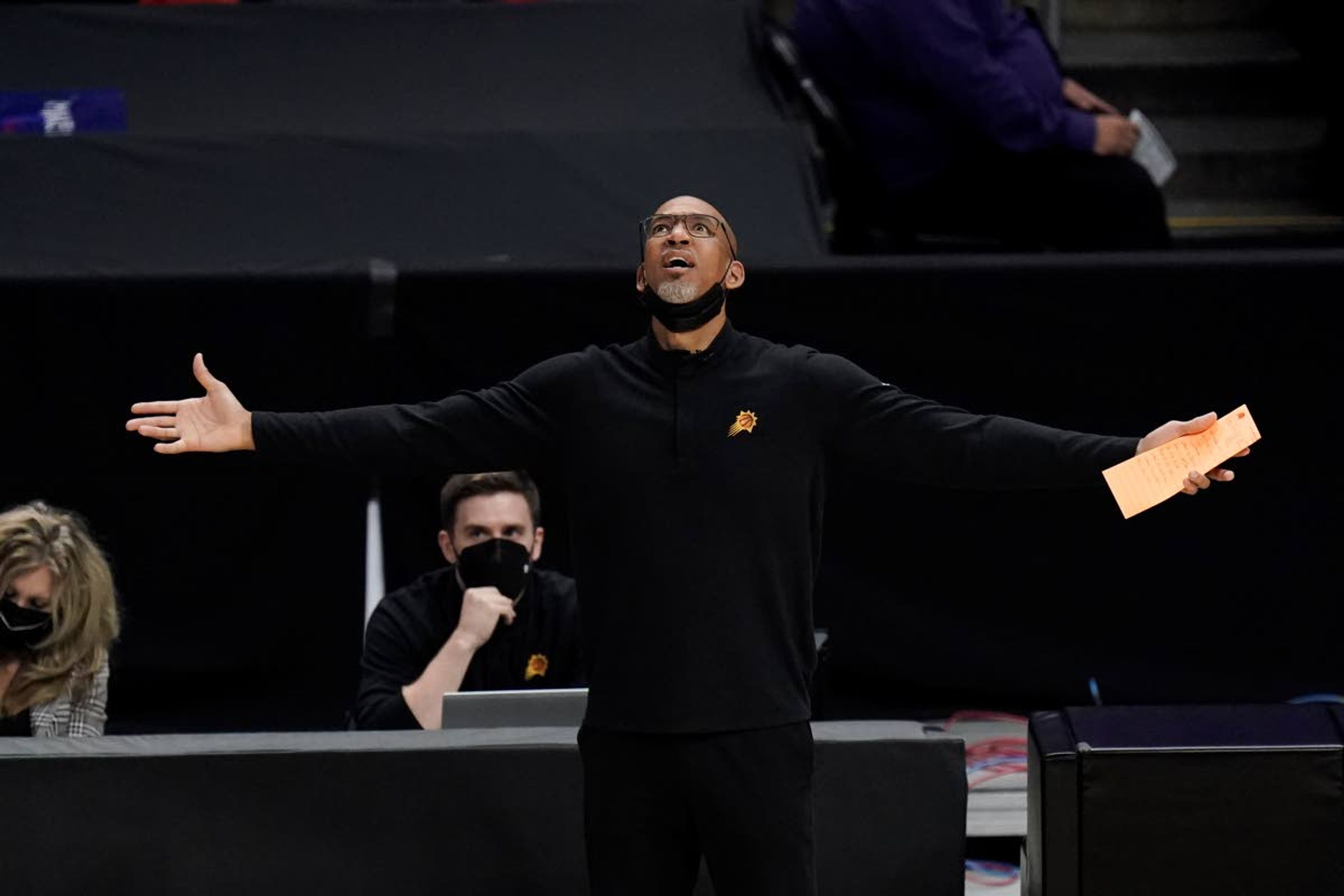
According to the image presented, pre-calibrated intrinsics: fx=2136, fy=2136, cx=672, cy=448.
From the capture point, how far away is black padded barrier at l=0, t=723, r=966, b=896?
14.1 ft

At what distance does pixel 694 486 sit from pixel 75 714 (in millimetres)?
2018

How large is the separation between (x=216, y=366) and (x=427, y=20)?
249 centimetres

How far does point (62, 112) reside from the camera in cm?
729

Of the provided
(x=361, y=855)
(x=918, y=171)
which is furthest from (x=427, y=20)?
(x=361, y=855)

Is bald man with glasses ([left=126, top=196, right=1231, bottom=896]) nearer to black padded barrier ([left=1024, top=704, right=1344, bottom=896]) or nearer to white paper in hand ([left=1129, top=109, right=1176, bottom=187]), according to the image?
black padded barrier ([left=1024, top=704, right=1344, bottom=896])

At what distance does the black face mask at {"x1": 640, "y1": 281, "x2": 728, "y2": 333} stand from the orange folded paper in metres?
0.71

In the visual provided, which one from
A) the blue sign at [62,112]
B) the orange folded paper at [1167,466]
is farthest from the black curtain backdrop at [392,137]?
the orange folded paper at [1167,466]

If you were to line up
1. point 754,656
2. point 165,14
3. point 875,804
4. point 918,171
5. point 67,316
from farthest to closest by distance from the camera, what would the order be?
point 165,14, point 918,171, point 67,316, point 875,804, point 754,656

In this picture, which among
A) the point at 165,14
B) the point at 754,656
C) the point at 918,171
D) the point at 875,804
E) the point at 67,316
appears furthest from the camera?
the point at 165,14

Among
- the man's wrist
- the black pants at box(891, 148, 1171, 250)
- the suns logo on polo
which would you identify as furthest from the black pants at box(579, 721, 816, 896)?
the black pants at box(891, 148, 1171, 250)

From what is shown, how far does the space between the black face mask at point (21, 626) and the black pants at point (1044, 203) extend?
3322 millimetres

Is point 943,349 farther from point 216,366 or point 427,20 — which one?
point 427,20

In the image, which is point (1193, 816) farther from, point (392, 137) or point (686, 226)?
point (392, 137)

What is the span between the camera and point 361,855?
435cm
